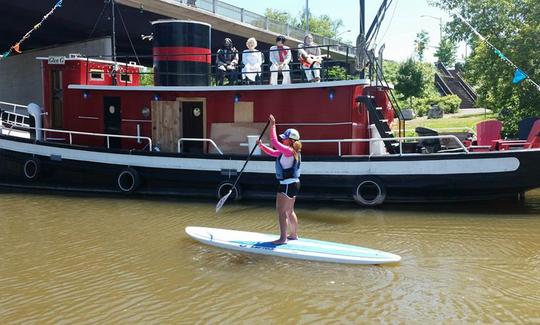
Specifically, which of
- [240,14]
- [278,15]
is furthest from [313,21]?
[240,14]

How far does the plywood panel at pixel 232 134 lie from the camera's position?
39.0 feet

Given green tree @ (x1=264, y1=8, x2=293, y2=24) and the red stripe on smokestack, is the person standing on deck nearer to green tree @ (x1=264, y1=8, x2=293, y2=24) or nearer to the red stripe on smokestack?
the red stripe on smokestack

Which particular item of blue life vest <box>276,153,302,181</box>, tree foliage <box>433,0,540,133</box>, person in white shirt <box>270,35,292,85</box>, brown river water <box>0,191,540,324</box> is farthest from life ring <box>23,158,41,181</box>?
tree foliage <box>433,0,540,133</box>

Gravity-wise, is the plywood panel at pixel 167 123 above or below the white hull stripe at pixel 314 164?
above

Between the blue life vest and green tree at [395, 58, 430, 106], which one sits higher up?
green tree at [395, 58, 430, 106]

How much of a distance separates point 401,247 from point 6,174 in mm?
9956

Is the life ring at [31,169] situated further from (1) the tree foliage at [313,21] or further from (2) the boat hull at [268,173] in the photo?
(1) the tree foliage at [313,21]

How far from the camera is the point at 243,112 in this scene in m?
11.9

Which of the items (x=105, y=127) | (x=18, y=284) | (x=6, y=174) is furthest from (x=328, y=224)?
(x=6, y=174)

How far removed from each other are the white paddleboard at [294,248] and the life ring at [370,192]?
3.09 m

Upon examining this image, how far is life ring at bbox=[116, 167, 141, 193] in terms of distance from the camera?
1174cm

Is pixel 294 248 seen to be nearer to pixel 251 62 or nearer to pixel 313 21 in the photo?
pixel 251 62

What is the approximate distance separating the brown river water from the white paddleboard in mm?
136

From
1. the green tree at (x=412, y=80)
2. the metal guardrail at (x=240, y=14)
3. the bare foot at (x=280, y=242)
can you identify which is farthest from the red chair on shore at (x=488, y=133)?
the green tree at (x=412, y=80)
